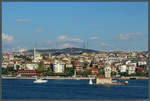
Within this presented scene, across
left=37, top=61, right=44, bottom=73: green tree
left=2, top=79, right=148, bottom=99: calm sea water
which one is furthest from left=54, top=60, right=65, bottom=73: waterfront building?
left=2, top=79, right=148, bottom=99: calm sea water

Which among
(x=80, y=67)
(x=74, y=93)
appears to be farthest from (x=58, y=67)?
(x=74, y=93)

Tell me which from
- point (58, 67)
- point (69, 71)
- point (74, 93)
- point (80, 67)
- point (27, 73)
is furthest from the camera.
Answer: point (80, 67)

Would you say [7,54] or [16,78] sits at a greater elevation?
[7,54]

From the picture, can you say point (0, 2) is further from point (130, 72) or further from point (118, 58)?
point (118, 58)

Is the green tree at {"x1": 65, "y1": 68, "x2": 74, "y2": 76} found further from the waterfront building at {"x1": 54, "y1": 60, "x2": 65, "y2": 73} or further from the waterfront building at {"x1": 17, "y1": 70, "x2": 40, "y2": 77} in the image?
the waterfront building at {"x1": 17, "y1": 70, "x2": 40, "y2": 77}

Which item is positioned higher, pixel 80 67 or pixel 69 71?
pixel 80 67

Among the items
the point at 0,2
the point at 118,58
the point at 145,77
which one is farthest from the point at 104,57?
the point at 0,2

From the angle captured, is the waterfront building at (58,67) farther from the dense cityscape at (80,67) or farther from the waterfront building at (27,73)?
the waterfront building at (27,73)

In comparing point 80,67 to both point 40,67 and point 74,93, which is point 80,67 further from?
point 74,93

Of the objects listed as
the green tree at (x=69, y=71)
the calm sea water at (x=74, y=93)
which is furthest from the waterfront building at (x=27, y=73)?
the calm sea water at (x=74, y=93)

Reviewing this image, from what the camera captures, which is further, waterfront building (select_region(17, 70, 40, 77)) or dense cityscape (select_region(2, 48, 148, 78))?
waterfront building (select_region(17, 70, 40, 77))

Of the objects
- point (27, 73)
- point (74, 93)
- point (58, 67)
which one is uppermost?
point (58, 67)
